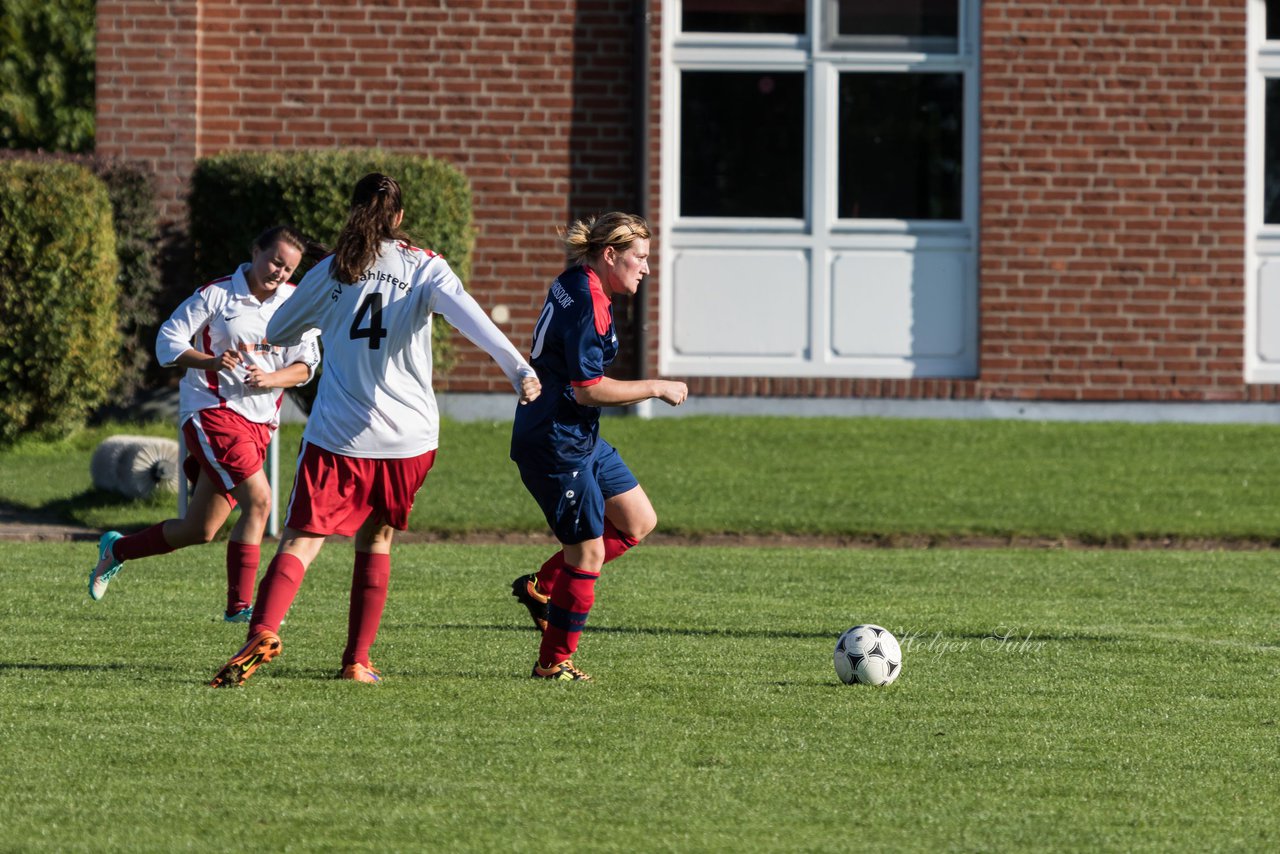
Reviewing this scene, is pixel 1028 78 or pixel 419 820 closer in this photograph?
pixel 419 820

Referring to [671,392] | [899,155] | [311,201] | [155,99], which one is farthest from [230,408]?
[899,155]

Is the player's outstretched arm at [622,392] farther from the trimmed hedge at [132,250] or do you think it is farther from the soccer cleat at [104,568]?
the trimmed hedge at [132,250]

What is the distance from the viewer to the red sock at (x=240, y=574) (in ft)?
28.4

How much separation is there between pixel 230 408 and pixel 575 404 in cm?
241

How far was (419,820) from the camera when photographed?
16.1 feet

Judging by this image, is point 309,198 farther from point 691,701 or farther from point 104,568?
point 691,701

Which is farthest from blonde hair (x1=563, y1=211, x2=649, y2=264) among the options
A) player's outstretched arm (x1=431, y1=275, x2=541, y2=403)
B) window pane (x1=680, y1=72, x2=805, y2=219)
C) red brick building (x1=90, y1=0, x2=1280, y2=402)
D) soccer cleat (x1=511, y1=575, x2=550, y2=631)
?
window pane (x1=680, y1=72, x2=805, y2=219)

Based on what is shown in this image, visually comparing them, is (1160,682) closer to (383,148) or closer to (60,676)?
(60,676)

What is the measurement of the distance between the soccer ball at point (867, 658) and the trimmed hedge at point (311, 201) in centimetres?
849

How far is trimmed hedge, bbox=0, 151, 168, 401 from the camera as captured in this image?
1582 centimetres

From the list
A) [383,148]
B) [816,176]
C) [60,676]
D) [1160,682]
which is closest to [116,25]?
[383,148]

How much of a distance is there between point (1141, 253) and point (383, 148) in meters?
6.76

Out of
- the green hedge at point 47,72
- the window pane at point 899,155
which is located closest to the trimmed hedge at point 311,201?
the window pane at point 899,155

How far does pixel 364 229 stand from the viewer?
6.77 m
